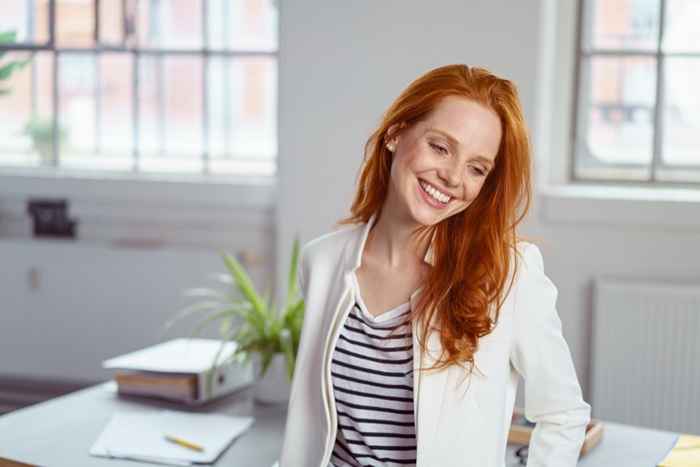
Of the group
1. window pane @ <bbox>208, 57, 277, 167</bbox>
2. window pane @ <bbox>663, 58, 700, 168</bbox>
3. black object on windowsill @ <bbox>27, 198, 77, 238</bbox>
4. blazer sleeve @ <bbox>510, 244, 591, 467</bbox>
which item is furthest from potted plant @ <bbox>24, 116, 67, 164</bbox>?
blazer sleeve @ <bbox>510, 244, 591, 467</bbox>

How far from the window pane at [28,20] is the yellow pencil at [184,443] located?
2.63 meters

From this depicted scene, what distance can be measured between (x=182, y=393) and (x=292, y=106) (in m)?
1.57

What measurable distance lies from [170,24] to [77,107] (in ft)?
1.73

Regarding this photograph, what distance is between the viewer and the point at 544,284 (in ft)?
5.63

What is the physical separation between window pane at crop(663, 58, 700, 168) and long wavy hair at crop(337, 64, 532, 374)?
2245 millimetres

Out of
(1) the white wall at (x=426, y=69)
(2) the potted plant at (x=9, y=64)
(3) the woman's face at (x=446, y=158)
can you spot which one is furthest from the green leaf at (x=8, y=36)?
(3) the woman's face at (x=446, y=158)

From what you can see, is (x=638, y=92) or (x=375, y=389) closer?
(x=375, y=389)

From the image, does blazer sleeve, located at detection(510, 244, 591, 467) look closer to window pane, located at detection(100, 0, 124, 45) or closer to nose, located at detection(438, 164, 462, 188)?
nose, located at detection(438, 164, 462, 188)

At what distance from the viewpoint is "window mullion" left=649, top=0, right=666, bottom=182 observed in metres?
3.75

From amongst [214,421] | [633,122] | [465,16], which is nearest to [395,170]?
[214,421]

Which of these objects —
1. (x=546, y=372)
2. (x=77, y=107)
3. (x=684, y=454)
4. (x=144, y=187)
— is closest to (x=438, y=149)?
(x=546, y=372)

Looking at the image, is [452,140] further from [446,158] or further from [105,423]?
[105,423]

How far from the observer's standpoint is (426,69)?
145 inches

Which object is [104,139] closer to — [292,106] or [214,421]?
[292,106]
